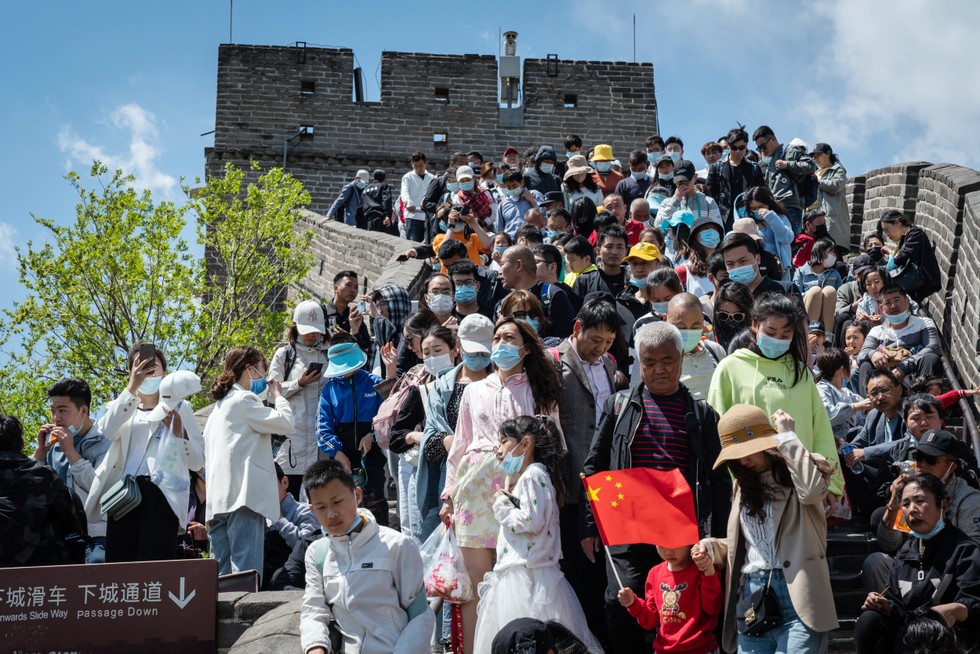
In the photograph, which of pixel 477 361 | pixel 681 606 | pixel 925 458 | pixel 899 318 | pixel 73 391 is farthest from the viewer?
pixel 899 318

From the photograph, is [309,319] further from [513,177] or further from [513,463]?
[513,177]

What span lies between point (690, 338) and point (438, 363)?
1657mm

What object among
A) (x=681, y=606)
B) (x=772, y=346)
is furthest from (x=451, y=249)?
(x=681, y=606)

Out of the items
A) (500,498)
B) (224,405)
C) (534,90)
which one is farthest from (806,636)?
(534,90)

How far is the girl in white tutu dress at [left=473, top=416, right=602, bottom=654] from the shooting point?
577cm

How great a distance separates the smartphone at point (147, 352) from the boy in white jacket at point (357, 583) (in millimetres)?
2467

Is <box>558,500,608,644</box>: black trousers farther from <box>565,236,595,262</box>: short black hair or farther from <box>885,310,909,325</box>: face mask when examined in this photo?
<box>885,310,909,325</box>: face mask

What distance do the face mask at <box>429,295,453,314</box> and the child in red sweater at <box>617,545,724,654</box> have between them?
4290 millimetres

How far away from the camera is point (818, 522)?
5.53m

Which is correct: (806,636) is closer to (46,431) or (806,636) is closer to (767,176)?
(46,431)

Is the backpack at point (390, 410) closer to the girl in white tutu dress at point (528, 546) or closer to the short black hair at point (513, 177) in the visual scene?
the girl in white tutu dress at point (528, 546)

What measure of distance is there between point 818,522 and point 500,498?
1519 millimetres

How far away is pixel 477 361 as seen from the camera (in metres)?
7.25

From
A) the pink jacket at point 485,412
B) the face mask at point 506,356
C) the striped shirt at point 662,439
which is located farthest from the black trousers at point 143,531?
the striped shirt at point 662,439
